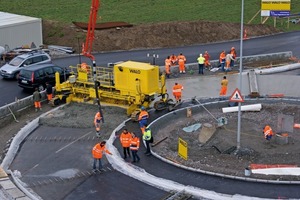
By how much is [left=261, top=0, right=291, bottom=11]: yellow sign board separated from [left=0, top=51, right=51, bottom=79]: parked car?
21749mm

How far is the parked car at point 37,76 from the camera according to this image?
3225 cm

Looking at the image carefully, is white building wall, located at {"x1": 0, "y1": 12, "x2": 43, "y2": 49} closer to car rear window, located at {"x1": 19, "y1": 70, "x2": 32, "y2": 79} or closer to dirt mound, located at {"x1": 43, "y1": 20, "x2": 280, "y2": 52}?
dirt mound, located at {"x1": 43, "y1": 20, "x2": 280, "y2": 52}

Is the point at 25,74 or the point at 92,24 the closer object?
the point at 92,24

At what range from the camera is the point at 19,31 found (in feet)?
142

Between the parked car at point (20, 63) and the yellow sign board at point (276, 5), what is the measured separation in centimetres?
2175

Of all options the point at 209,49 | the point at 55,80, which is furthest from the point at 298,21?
the point at 55,80

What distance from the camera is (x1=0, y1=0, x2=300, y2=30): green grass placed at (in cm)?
5238

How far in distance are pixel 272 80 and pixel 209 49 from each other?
1093cm

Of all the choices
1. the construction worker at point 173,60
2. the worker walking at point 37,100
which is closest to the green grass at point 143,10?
the construction worker at point 173,60

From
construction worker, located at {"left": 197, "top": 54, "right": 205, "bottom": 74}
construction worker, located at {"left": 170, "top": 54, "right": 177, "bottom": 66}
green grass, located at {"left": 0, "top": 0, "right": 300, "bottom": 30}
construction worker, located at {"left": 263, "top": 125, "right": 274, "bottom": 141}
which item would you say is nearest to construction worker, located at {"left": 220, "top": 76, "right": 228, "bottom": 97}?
construction worker, located at {"left": 197, "top": 54, "right": 205, "bottom": 74}

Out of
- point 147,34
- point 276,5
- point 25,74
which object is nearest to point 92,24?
point 25,74

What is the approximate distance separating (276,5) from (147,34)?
12007mm

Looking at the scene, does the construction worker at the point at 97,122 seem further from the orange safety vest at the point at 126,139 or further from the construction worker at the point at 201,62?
the construction worker at the point at 201,62

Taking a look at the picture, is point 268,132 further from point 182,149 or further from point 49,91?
point 49,91
